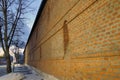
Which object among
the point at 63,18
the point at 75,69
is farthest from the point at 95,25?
the point at 63,18

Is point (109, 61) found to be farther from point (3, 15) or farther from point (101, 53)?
point (3, 15)

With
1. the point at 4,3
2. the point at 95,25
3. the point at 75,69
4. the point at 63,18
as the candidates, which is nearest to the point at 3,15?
the point at 4,3

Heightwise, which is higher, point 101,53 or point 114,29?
point 114,29

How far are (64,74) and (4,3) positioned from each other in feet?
48.9

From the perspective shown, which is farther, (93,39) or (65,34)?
(65,34)

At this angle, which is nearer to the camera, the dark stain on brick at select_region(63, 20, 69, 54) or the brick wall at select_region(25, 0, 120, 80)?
the brick wall at select_region(25, 0, 120, 80)

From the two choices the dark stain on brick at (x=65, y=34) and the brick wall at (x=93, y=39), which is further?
the dark stain on brick at (x=65, y=34)

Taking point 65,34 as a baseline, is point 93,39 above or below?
below

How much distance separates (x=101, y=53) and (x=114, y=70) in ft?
2.29

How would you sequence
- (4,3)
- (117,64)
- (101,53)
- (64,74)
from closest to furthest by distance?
(117,64) → (101,53) → (64,74) → (4,3)

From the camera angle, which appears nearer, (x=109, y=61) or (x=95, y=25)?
(x=109, y=61)

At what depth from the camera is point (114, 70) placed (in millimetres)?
3814

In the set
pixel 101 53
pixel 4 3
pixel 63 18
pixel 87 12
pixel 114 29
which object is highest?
pixel 4 3

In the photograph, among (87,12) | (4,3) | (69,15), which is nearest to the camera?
(87,12)
